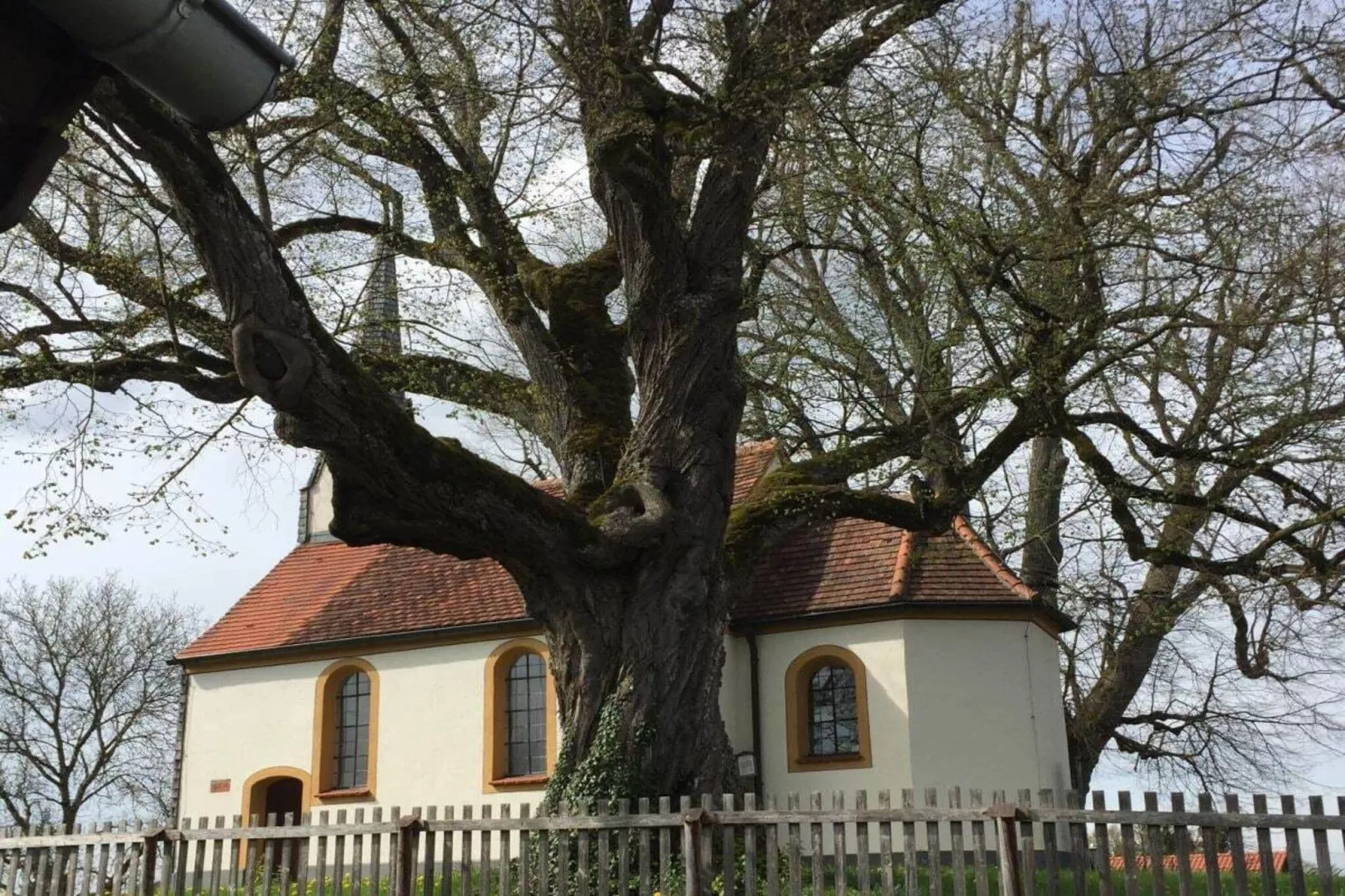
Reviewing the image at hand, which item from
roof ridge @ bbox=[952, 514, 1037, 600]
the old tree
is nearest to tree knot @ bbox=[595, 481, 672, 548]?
the old tree

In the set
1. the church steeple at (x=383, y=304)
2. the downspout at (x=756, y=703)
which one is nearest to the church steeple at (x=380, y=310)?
the church steeple at (x=383, y=304)

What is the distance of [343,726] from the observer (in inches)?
885

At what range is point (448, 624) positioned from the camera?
2159 cm

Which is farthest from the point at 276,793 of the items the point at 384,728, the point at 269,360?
the point at 269,360

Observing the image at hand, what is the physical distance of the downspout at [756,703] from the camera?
19.8 metres

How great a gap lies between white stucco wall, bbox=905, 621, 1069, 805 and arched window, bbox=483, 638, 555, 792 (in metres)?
5.68

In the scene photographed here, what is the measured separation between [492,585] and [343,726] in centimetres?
345

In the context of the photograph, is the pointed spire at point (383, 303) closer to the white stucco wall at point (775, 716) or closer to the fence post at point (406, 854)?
the fence post at point (406, 854)

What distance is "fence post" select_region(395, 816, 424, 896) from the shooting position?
10508 mm

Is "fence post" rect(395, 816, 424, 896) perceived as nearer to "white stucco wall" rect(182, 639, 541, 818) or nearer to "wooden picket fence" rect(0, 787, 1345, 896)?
"wooden picket fence" rect(0, 787, 1345, 896)

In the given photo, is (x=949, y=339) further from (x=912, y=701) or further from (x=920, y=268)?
(x=912, y=701)

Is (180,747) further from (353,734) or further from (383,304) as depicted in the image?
(383,304)

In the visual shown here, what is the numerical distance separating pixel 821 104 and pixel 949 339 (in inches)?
97.1

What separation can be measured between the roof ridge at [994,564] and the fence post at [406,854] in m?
10.6
